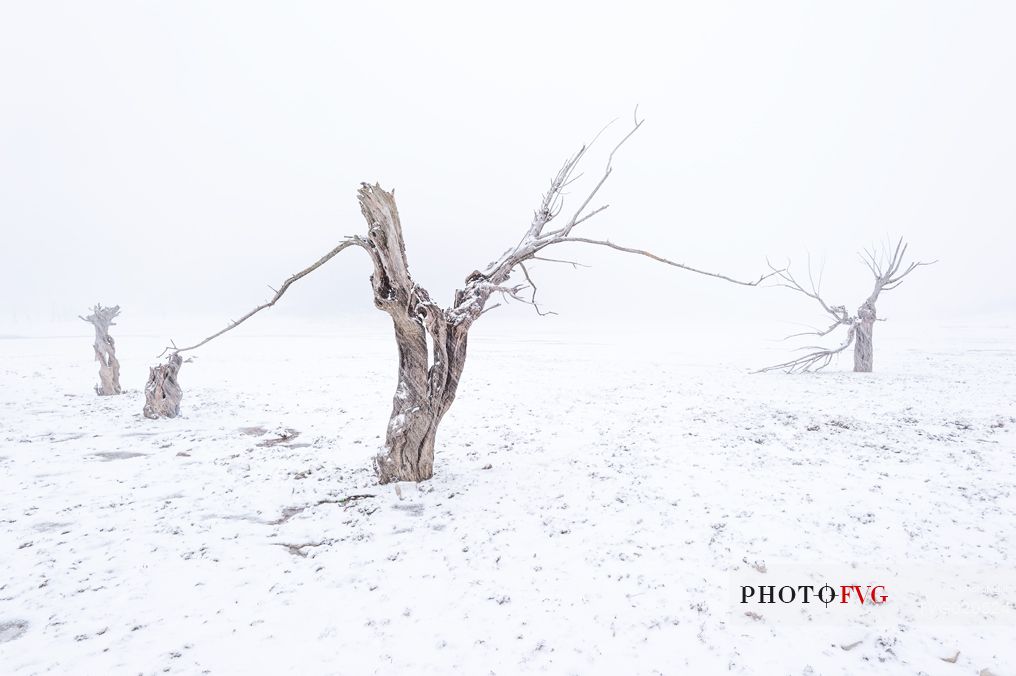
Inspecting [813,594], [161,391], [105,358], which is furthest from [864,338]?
[105,358]

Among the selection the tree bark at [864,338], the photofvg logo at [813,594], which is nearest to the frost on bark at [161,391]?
the photofvg logo at [813,594]

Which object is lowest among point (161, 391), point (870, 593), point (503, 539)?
point (503, 539)

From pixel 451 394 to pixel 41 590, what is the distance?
5.52 meters

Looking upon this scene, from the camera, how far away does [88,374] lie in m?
22.4

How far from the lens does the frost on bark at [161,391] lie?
1266 cm

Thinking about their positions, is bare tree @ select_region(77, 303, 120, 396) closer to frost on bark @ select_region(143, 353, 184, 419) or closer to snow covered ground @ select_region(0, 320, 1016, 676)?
snow covered ground @ select_region(0, 320, 1016, 676)

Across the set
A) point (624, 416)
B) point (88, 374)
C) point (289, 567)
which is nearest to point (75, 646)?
point (289, 567)

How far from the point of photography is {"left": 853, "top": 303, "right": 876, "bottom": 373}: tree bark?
1970 cm

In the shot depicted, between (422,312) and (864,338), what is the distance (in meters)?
21.9

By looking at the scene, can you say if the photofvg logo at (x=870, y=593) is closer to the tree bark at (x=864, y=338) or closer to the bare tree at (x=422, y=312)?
the bare tree at (x=422, y=312)

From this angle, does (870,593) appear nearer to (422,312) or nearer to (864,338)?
(422,312)

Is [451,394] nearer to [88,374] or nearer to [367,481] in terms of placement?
[367,481]

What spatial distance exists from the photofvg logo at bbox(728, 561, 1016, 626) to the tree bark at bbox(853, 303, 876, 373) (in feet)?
60.2

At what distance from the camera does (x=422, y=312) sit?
23.7ft
